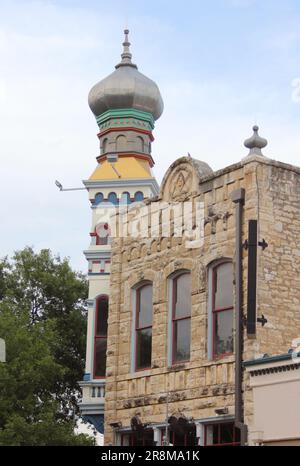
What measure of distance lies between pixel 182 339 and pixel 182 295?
1.04m

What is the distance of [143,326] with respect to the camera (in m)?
24.3

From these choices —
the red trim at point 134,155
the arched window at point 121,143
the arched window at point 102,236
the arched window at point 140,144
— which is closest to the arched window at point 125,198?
the arched window at point 102,236

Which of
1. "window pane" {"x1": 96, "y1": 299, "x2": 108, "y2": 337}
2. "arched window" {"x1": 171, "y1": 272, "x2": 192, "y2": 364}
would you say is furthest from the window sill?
"window pane" {"x1": 96, "y1": 299, "x2": 108, "y2": 337}

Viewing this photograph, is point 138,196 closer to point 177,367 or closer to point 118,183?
point 118,183

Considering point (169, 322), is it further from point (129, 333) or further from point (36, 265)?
point (36, 265)

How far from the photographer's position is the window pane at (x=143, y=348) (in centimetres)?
2389

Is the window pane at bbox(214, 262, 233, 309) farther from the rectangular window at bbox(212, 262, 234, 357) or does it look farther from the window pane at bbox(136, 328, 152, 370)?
the window pane at bbox(136, 328, 152, 370)

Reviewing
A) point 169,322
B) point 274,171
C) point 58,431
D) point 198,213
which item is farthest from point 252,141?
point 58,431

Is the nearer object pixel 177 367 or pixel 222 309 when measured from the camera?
pixel 222 309

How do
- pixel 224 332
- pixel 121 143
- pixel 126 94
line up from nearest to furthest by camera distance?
pixel 224 332 → pixel 121 143 → pixel 126 94

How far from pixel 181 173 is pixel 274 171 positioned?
3037 mm

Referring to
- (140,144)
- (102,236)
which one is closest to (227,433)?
(102,236)

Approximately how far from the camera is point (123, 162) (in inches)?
1304

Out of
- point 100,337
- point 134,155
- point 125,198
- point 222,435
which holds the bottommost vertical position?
point 222,435
